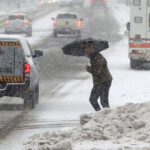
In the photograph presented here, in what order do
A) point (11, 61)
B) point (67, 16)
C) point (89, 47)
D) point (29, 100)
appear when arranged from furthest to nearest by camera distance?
point (67, 16)
point (29, 100)
point (11, 61)
point (89, 47)

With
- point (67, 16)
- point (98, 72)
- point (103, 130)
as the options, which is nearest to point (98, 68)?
point (98, 72)

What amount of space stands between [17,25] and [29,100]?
103 feet

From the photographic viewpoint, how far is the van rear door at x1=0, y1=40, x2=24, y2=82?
14125mm

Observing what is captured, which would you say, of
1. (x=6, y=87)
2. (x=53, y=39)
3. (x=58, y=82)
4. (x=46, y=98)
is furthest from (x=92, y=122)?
(x=53, y=39)

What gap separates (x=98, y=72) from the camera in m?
12.5

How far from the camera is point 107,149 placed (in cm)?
862

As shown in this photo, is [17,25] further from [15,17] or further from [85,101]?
[85,101]

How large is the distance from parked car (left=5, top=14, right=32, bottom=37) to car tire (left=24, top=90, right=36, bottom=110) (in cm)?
3095

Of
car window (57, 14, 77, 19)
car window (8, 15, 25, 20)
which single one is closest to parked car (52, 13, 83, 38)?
car window (57, 14, 77, 19)

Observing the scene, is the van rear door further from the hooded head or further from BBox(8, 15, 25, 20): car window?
BBox(8, 15, 25, 20): car window

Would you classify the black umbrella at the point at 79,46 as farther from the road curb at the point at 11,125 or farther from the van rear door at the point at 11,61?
the van rear door at the point at 11,61

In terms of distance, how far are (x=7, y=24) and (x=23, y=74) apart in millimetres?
31673

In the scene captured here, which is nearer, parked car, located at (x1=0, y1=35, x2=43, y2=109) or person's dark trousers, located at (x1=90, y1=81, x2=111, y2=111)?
person's dark trousers, located at (x1=90, y1=81, x2=111, y2=111)

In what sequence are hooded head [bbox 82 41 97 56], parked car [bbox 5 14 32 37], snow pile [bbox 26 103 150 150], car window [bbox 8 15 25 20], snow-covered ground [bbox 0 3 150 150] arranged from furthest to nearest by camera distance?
car window [bbox 8 15 25 20] < parked car [bbox 5 14 32 37] < hooded head [bbox 82 41 97 56] < snow pile [bbox 26 103 150 150] < snow-covered ground [bbox 0 3 150 150]
